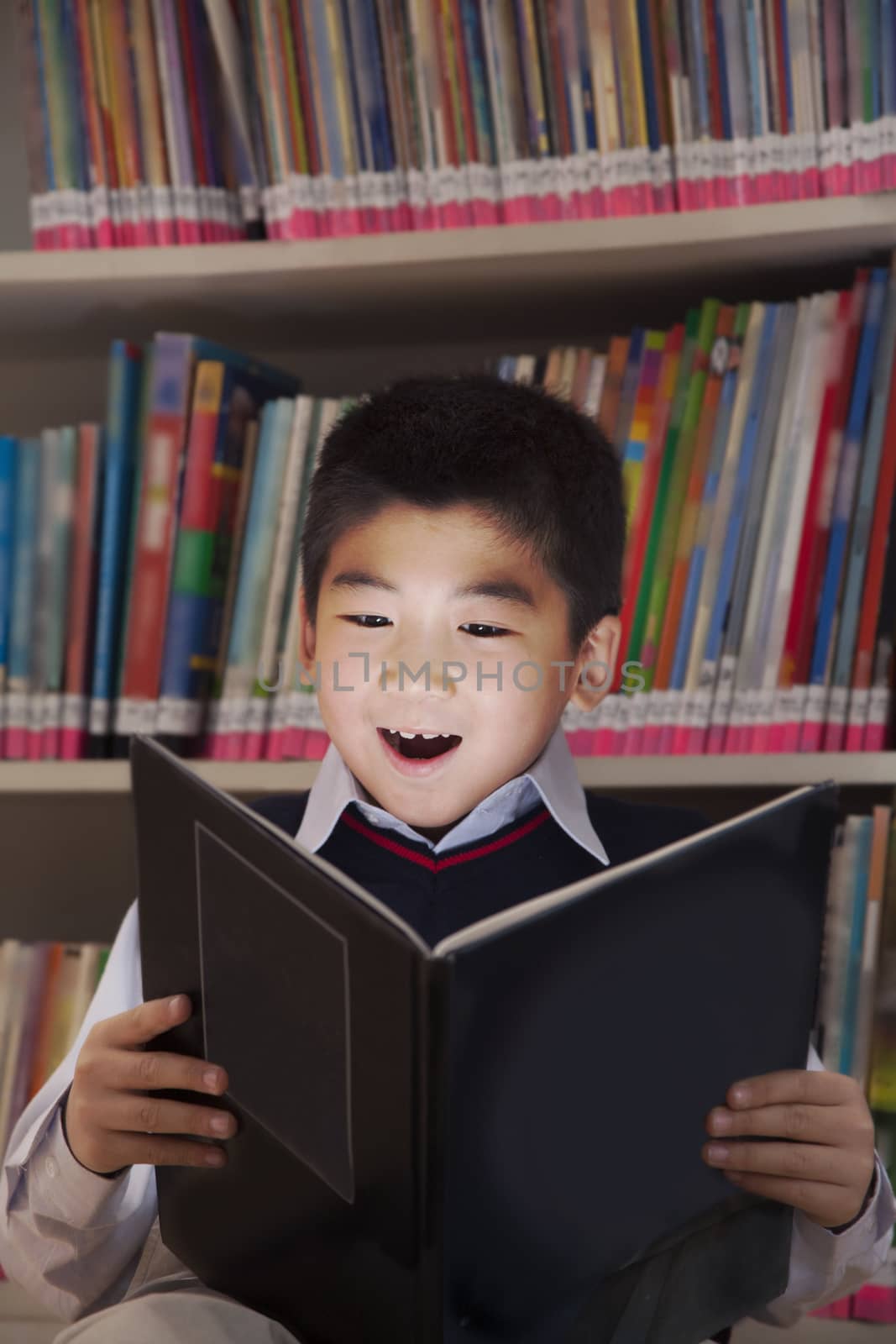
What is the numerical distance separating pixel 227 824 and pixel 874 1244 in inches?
21.7

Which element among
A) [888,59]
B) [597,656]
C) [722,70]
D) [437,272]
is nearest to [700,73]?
[722,70]

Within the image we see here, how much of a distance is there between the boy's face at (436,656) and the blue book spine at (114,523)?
38 centimetres

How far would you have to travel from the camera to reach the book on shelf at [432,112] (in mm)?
988

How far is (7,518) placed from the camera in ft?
3.69

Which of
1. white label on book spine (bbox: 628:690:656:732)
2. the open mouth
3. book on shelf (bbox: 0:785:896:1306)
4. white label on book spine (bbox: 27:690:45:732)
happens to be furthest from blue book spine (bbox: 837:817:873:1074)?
white label on book spine (bbox: 27:690:45:732)

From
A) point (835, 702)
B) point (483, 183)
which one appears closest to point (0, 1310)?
point (835, 702)

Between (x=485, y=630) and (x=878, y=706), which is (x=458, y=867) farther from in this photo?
(x=878, y=706)

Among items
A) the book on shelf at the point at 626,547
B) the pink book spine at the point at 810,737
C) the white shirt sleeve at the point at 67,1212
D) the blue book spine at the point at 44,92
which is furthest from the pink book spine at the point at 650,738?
the blue book spine at the point at 44,92

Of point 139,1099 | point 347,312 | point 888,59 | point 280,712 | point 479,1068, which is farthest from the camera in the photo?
point 347,312

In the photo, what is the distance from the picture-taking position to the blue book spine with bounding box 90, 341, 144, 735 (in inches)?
43.2

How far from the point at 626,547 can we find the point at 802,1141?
1.65ft

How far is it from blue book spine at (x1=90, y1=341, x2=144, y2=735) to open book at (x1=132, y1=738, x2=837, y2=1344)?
1.44 feet

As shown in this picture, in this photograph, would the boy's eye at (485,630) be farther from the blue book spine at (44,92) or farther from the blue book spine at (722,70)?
the blue book spine at (44,92)

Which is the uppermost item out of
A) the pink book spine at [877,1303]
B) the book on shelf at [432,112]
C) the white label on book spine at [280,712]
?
the book on shelf at [432,112]
